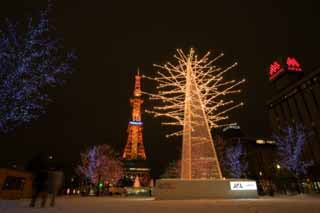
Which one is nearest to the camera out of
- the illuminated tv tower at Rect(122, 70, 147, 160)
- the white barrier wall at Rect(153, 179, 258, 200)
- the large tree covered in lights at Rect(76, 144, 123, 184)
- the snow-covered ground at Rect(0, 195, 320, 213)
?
the snow-covered ground at Rect(0, 195, 320, 213)

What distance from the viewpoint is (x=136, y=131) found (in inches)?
3565

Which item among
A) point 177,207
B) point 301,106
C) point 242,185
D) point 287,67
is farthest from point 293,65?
point 177,207

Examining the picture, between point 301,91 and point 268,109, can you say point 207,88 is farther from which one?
point 268,109

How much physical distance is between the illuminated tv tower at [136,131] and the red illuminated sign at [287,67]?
4285cm

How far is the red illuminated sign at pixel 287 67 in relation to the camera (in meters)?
64.2

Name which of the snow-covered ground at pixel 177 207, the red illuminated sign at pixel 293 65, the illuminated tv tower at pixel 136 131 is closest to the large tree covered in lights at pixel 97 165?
the snow-covered ground at pixel 177 207

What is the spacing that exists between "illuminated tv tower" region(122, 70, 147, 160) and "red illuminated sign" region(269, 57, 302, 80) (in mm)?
42851

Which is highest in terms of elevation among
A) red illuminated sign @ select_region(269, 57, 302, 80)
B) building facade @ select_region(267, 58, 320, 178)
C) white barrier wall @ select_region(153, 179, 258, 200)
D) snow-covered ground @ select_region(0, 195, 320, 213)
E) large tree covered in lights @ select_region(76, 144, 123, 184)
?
red illuminated sign @ select_region(269, 57, 302, 80)

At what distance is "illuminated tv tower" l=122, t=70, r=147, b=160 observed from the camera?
90250 mm

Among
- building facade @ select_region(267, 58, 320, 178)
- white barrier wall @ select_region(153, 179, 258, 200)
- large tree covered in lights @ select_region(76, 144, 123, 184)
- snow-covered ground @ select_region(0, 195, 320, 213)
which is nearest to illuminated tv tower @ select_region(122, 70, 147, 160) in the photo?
large tree covered in lights @ select_region(76, 144, 123, 184)

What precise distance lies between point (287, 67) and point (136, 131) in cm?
5039

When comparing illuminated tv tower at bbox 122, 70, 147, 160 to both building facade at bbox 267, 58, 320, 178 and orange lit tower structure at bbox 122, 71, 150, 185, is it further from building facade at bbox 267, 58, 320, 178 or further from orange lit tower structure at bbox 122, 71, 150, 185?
building facade at bbox 267, 58, 320, 178

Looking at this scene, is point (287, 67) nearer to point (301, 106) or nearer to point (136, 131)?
point (301, 106)

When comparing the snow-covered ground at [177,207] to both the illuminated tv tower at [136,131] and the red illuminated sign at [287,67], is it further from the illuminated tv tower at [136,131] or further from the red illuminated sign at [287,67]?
the illuminated tv tower at [136,131]
